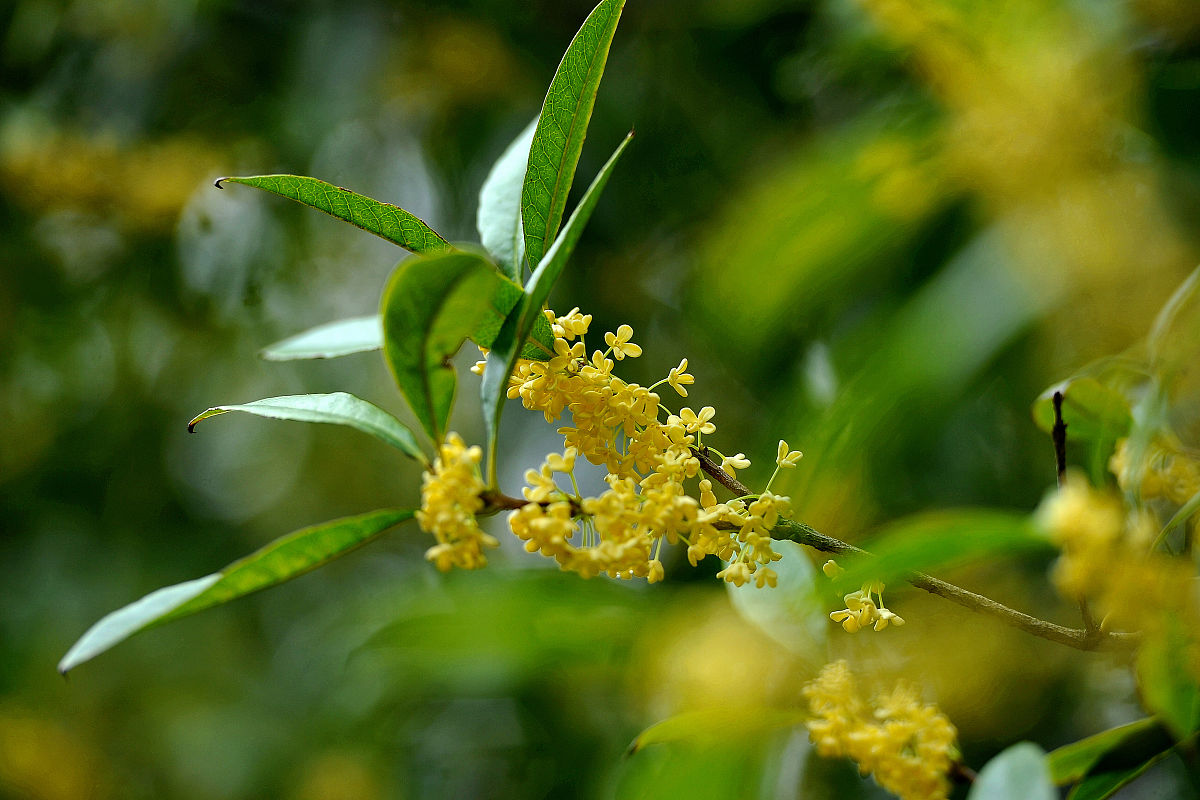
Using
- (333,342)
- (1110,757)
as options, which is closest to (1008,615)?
(1110,757)

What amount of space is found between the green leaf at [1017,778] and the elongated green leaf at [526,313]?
36cm

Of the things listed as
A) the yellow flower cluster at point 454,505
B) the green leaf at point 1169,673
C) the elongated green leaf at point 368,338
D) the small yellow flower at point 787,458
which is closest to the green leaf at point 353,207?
the elongated green leaf at point 368,338

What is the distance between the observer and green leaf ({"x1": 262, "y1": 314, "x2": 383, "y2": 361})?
78 centimetres

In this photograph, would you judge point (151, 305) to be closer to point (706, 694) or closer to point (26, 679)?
point (26, 679)

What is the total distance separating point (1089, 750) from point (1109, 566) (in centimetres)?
27

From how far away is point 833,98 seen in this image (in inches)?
78.0

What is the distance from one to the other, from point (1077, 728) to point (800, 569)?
3.30 feet

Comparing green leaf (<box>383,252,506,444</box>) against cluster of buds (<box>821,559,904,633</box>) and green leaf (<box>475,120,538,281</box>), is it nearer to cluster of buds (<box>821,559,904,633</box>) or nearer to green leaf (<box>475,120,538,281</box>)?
green leaf (<box>475,120,538,281</box>)

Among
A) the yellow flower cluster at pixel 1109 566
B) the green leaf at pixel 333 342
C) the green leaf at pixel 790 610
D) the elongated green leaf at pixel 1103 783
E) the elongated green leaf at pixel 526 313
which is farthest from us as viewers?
the green leaf at pixel 790 610

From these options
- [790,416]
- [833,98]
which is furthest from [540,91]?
[790,416]

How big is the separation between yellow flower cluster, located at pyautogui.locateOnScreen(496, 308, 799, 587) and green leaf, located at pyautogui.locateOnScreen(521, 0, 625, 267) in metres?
0.08

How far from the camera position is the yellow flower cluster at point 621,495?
0.58 m

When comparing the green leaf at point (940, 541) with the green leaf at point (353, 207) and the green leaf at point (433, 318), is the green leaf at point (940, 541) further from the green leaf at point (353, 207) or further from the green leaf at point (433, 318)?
the green leaf at point (353, 207)

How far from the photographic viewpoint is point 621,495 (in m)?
0.59
